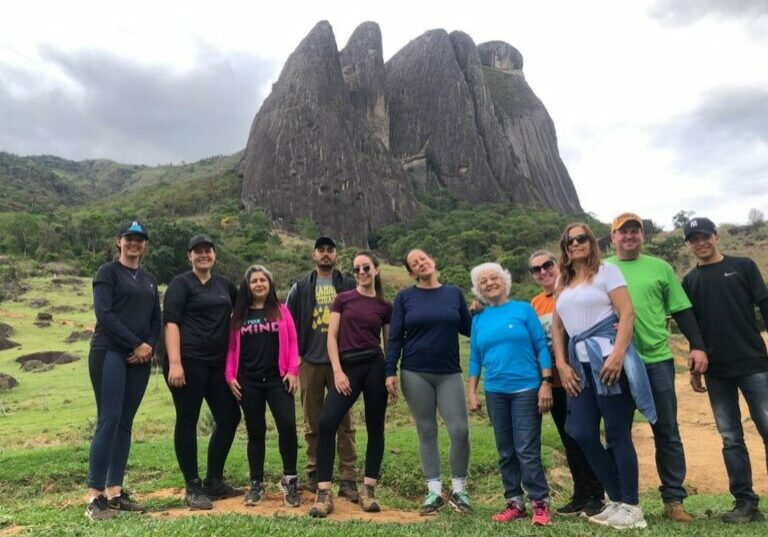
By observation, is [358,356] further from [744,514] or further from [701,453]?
[701,453]

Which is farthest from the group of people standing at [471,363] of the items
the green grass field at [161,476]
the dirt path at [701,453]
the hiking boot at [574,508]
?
the dirt path at [701,453]

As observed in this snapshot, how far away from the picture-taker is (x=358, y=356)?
4633 mm

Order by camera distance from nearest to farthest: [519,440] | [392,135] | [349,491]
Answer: [519,440]
[349,491]
[392,135]

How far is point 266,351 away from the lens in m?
4.74

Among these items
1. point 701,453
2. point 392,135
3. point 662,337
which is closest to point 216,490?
point 662,337

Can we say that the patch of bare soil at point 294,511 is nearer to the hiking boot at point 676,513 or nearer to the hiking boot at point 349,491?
the hiking boot at point 349,491

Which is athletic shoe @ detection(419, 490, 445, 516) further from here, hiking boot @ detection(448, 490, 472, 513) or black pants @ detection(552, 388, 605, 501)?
black pants @ detection(552, 388, 605, 501)

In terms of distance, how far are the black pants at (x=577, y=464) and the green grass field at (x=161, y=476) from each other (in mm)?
414

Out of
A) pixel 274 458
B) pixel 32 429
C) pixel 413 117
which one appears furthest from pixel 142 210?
pixel 274 458

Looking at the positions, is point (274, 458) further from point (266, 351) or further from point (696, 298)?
point (696, 298)

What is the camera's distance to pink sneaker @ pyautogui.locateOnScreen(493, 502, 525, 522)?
13.5 feet

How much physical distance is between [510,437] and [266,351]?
2081mm

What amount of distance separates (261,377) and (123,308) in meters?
1.24

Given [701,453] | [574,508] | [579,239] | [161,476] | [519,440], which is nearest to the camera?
[579,239]
